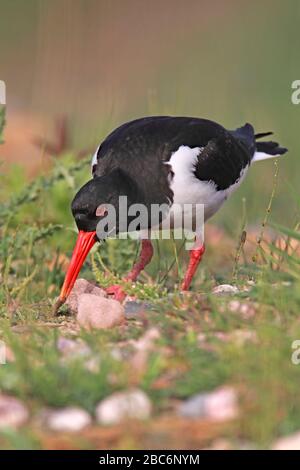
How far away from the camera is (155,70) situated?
1283 cm

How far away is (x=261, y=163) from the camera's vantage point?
A: 30.5 feet

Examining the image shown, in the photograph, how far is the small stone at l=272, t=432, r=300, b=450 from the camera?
9.90ft

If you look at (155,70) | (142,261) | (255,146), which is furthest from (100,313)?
(155,70)

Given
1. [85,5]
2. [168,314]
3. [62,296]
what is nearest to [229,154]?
[62,296]

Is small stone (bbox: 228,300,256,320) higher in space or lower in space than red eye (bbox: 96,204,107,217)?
lower

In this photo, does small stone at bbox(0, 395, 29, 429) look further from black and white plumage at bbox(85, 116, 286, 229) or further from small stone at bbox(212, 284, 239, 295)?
black and white plumage at bbox(85, 116, 286, 229)

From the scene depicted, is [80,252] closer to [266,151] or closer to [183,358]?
[183,358]

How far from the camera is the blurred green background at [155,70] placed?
8.09m

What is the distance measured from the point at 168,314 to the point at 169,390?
733 mm

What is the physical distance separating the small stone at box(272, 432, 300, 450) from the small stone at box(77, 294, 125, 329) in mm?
1219

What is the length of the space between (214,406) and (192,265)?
2.70 meters

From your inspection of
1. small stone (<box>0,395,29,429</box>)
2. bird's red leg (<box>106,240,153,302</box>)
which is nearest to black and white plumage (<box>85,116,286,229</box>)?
bird's red leg (<box>106,240,153,302</box>)

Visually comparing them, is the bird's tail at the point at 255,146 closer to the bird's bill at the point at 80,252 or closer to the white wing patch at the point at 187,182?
the white wing patch at the point at 187,182

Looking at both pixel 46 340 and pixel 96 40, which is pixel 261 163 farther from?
pixel 46 340
